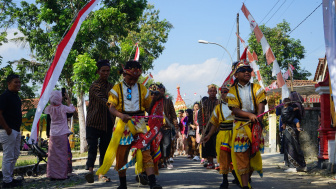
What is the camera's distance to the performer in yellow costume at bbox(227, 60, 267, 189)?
6441 mm

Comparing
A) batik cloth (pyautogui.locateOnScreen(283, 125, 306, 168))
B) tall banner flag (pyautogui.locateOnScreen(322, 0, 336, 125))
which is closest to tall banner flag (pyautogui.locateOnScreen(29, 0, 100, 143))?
tall banner flag (pyautogui.locateOnScreen(322, 0, 336, 125))

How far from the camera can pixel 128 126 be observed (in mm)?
6555

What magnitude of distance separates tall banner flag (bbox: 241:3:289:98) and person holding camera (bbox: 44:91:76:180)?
542cm

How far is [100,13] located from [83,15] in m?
13.4

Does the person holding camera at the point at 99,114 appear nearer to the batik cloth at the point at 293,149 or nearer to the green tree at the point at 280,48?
the batik cloth at the point at 293,149

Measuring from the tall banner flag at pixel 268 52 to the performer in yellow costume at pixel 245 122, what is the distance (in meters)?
5.45

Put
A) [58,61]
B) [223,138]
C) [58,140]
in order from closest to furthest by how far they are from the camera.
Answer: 1. [223,138]
2. [58,61]
3. [58,140]

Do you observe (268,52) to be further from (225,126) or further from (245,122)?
(245,122)

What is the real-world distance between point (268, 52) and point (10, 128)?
6980 millimetres

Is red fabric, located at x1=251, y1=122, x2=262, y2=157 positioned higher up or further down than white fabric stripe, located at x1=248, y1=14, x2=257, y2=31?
further down

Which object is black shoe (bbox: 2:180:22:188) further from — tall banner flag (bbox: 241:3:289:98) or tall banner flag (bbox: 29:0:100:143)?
tall banner flag (bbox: 241:3:289:98)

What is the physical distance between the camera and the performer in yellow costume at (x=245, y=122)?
6.44 m

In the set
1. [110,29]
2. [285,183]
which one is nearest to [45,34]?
[110,29]

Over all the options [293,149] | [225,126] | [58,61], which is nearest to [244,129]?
[225,126]
